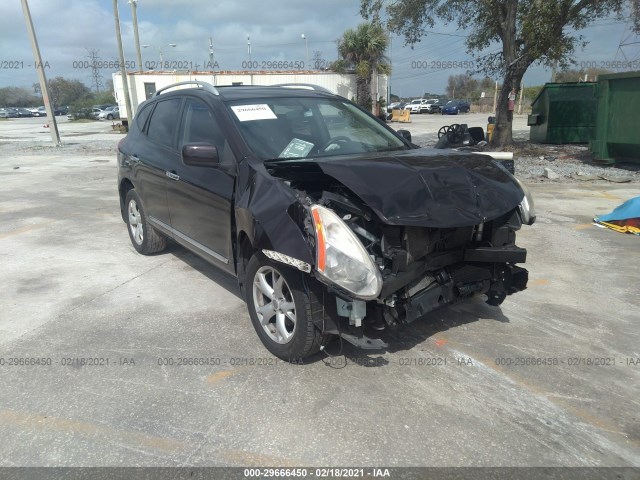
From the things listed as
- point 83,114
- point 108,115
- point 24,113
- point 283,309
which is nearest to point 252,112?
point 283,309

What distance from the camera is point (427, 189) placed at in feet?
10.3

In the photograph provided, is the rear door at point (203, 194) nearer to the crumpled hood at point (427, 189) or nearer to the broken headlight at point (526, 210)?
the crumpled hood at point (427, 189)

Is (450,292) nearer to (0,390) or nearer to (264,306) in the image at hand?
(264,306)

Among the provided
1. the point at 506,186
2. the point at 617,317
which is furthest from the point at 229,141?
the point at 617,317

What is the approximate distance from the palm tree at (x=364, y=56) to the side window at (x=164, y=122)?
29197mm

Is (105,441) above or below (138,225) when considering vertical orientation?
below

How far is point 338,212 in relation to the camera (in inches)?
123

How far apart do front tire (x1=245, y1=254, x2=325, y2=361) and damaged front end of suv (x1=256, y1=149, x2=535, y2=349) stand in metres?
0.10

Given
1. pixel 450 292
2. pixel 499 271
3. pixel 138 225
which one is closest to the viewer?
pixel 450 292

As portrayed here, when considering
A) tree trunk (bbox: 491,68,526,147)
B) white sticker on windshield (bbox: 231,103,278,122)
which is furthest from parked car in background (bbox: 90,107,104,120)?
white sticker on windshield (bbox: 231,103,278,122)

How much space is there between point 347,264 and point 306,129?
1773mm

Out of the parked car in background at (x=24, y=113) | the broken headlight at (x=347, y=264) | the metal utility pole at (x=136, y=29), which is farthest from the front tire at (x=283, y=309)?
the parked car in background at (x=24, y=113)

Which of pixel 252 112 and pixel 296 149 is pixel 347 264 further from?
pixel 252 112

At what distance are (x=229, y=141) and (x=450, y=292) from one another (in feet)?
6.51
